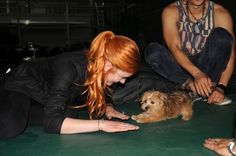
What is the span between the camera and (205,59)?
2805mm

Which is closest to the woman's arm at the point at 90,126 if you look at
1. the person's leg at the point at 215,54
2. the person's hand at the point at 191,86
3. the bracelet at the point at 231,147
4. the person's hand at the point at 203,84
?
the bracelet at the point at 231,147

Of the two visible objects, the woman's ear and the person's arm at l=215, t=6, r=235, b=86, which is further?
the person's arm at l=215, t=6, r=235, b=86

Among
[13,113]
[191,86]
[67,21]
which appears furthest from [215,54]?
[67,21]

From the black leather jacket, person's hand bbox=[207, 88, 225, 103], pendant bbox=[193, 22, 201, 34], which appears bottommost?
person's hand bbox=[207, 88, 225, 103]

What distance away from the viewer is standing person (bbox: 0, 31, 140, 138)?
1.78m

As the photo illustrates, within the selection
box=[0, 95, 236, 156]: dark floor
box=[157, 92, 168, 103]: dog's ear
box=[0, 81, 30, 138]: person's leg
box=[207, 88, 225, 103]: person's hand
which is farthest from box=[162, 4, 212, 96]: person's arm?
box=[0, 81, 30, 138]: person's leg

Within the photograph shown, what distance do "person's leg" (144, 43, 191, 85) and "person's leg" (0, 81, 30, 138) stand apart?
1213 mm

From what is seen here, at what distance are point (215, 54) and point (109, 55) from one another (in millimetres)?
1256

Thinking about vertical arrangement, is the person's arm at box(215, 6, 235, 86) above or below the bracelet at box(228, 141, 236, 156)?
above

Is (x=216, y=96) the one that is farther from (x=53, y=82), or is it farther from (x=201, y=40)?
(x=53, y=82)

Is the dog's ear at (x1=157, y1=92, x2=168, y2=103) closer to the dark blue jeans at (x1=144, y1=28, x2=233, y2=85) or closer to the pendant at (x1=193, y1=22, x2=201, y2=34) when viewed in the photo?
the dark blue jeans at (x1=144, y1=28, x2=233, y2=85)

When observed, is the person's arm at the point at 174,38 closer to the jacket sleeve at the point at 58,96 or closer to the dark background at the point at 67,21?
the jacket sleeve at the point at 58,96

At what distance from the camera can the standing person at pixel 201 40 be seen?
2732mm

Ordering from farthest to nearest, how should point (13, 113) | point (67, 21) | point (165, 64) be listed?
point (67, 21) → point (165, 64) → point (13, 113)
